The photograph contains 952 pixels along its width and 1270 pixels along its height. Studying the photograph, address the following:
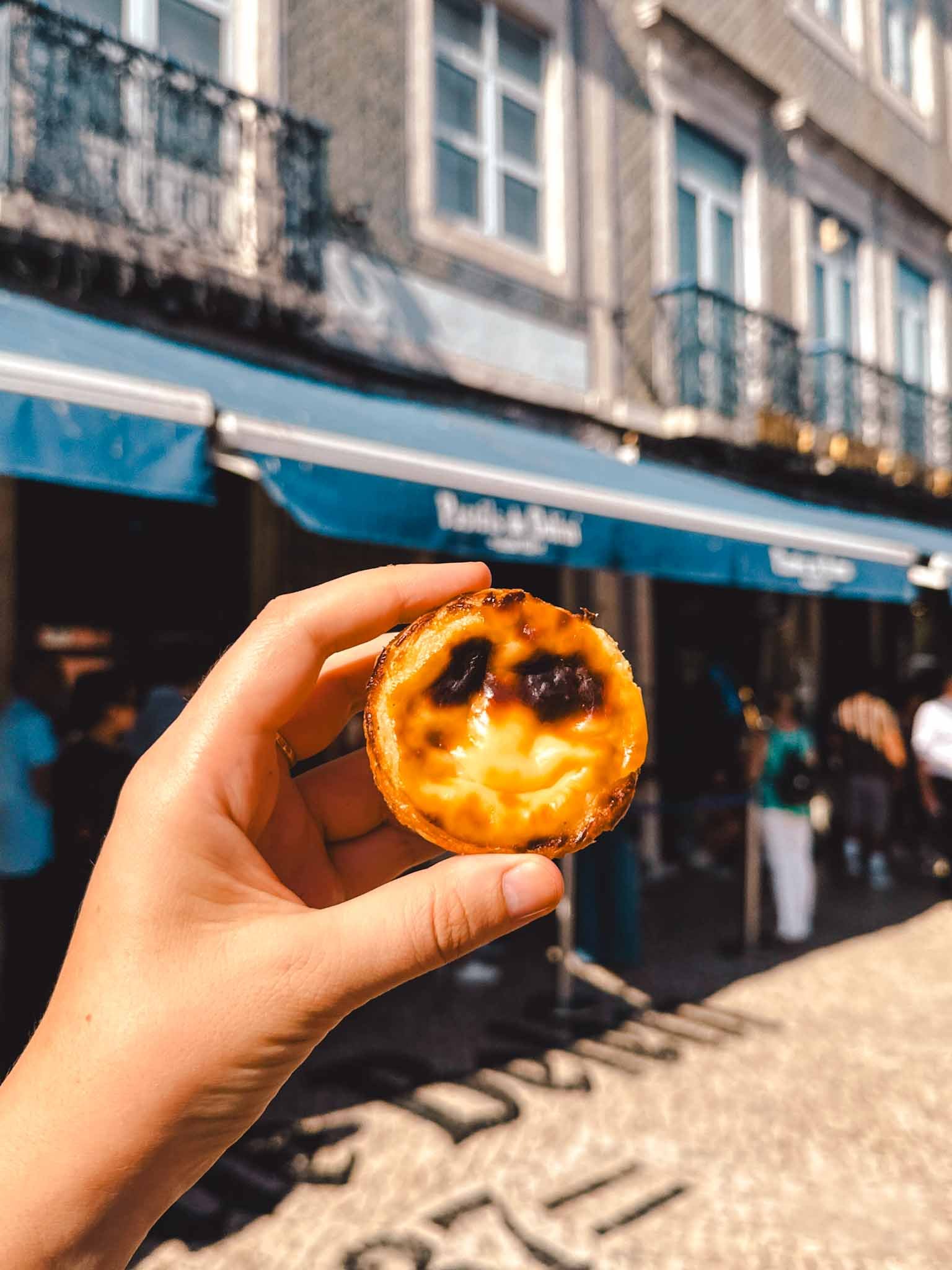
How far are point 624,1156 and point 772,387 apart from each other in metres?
11.1

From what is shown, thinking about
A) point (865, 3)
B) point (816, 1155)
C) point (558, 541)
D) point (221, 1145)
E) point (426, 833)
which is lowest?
point (816, 1155)

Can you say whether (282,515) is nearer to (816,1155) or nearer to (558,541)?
(558,541)

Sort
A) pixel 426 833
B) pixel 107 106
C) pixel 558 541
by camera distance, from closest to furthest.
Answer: pixel 426 833
pixel 558 541
pixel 107 106

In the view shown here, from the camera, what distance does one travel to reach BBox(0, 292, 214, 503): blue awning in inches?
159

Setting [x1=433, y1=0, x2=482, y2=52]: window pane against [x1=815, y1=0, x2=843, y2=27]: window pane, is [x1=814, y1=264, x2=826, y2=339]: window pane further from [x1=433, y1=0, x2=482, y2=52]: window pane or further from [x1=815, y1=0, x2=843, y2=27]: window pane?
[x1=433, y1=0, x2=482, y2=52]: window pane

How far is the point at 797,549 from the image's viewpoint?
7.74 meters

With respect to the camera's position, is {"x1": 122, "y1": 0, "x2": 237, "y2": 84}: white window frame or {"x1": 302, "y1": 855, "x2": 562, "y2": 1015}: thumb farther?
{"x1": 122, "y1": 0, "x2": 237, "y2": 84}: white window frame

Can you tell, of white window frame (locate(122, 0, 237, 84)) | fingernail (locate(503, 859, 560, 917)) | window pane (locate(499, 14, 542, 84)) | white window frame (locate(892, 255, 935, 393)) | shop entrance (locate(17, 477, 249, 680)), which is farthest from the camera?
white window frame (locate(892, 255, 935, 393))

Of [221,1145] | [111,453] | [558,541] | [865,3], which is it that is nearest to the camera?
[221,1145]

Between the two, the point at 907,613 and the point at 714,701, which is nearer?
the point at 714,701

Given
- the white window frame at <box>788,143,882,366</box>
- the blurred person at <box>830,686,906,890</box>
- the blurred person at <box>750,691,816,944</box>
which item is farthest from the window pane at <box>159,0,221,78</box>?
the white window frame at <box>788,143,882,366</box>

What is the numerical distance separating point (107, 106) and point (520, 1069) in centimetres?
692

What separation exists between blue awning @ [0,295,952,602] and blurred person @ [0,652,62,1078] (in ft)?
5.51

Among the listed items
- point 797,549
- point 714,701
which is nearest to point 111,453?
point 797,549
